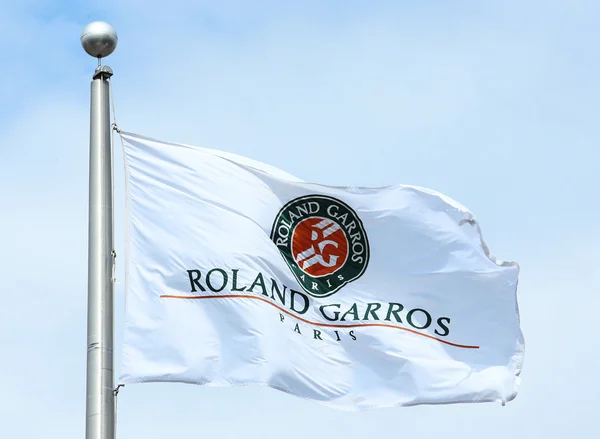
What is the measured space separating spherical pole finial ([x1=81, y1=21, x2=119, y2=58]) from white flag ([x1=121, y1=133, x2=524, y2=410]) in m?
1.10

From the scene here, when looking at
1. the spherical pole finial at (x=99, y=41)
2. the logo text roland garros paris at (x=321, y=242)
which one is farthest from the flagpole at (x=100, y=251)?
the logo text roland garros paris at (x=321, y=242)

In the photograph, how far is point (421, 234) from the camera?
17.4 meters

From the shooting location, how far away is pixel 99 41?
49.4 ft

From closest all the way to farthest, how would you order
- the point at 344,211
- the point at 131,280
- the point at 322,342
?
the point at 131,280, the point at 322,342, the point at 344,211

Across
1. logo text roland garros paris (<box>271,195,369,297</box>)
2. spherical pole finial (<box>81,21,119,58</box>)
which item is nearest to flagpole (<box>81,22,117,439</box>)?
spherical pole finial (<box>81,21,119,58</box>)

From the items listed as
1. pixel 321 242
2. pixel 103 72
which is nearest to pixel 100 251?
pixel 103 72

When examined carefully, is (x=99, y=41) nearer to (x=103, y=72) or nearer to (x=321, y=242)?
(x=103, y=72)

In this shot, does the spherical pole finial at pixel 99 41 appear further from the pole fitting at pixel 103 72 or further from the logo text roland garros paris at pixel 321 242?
the logo text roland garros paris at pixel 321 242

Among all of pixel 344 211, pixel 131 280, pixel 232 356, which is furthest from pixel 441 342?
pixel 131 280

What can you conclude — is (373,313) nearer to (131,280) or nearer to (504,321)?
(504,321)

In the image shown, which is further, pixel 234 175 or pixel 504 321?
pixel 504 321

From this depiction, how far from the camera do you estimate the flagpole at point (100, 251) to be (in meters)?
13.3

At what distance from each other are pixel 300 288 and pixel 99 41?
3871mm

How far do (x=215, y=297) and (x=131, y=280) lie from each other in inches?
39.2
